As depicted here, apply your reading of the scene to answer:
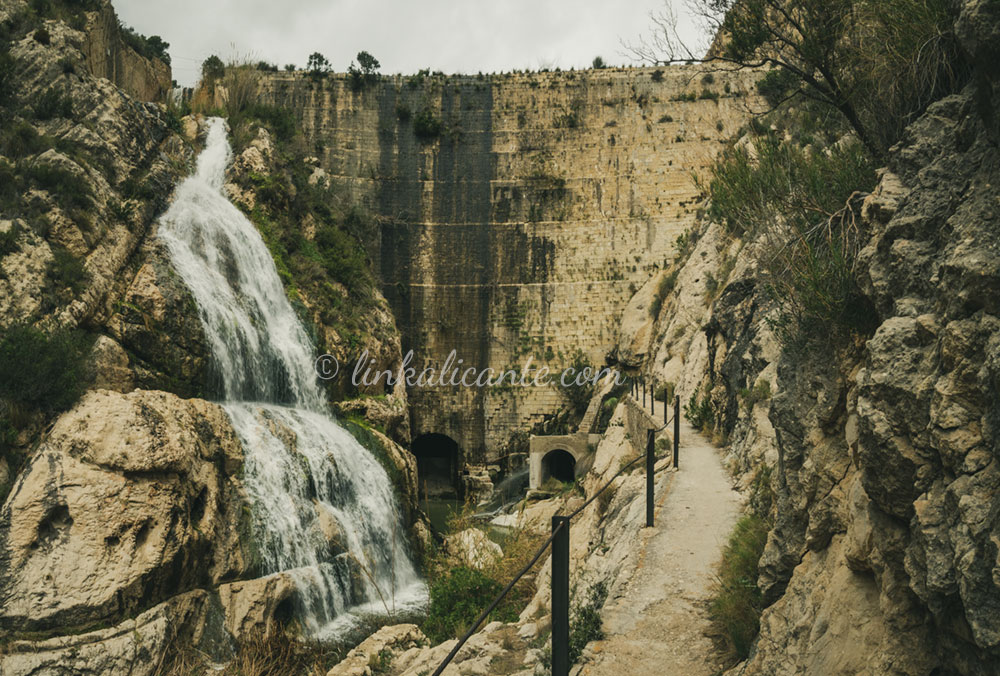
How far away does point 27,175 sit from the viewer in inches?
495

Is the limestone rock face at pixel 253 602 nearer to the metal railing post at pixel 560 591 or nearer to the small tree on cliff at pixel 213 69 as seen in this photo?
the metal railing post at pixel 560 591

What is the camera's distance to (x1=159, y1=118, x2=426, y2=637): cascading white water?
460 inches

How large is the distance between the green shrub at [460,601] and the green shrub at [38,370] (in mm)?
5871

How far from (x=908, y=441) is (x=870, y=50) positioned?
98.1 inches

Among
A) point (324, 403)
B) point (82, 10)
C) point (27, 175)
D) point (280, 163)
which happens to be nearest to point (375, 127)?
point (280, 163)

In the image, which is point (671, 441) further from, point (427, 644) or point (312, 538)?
point (312, 538)

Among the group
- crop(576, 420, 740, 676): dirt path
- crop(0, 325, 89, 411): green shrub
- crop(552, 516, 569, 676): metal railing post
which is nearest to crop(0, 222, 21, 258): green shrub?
crop(0, 325, 89, 411): green shrub

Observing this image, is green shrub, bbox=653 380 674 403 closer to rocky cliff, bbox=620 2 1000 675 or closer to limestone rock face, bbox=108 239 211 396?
limestone rock face, bbox=108 239 211 396

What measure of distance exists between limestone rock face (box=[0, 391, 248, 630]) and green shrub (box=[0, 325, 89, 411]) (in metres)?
0.29

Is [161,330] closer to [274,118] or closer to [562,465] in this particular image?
[274,118]

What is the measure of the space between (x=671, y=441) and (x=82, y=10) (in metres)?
15.8

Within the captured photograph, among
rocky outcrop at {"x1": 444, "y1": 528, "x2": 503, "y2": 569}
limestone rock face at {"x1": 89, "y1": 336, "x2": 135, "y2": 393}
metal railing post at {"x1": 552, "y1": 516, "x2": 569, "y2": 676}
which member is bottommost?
rocky outcrop at {"x1": 444, "y1": 528, "x2": 503, "y2": 569}

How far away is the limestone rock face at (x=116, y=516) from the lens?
348 inches

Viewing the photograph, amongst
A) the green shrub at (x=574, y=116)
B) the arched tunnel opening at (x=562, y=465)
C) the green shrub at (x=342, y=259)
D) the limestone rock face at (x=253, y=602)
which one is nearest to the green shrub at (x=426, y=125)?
the green shrub at (x=574, y=116)
